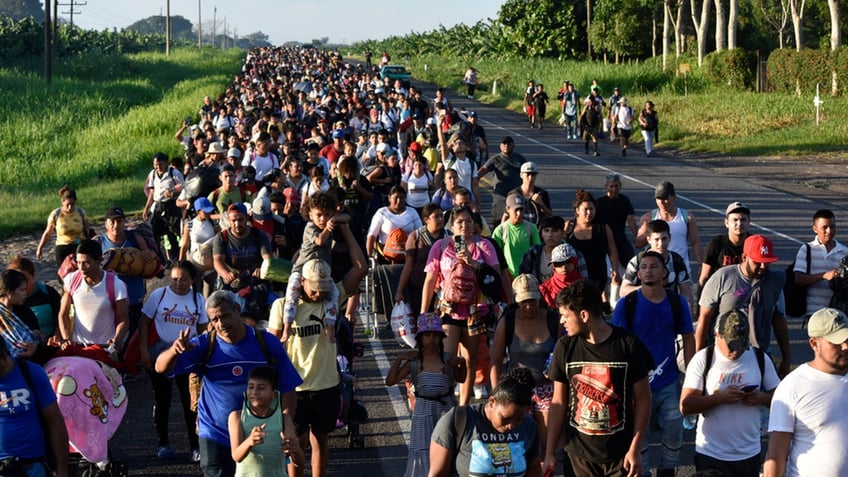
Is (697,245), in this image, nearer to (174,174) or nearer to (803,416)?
(803,416)

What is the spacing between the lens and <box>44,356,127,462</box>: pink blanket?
7.46 metres

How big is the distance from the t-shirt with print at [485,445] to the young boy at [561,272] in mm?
3349

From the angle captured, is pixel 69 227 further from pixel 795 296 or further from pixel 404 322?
pixel 795 296

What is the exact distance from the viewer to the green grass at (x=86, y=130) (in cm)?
2800

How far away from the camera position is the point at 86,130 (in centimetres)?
4519

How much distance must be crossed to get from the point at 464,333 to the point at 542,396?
197 cm

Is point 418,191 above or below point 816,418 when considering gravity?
above

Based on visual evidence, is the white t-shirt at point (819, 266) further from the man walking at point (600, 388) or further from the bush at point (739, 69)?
the bush at point (739, 69)

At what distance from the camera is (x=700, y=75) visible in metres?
46.5

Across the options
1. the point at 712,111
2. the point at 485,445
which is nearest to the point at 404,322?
the point at 485,445

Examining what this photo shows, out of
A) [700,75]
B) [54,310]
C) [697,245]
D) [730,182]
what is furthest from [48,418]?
[700,75]

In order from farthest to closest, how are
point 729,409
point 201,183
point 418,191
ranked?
point 201,183 → point 418,191 → point 729,409

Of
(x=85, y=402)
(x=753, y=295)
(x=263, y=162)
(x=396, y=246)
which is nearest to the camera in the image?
(x=85, y=402)

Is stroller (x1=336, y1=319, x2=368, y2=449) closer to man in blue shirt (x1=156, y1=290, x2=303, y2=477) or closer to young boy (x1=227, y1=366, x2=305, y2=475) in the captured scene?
man in blue shirt (x1=156, y1=290, x2=303, y2=477)
